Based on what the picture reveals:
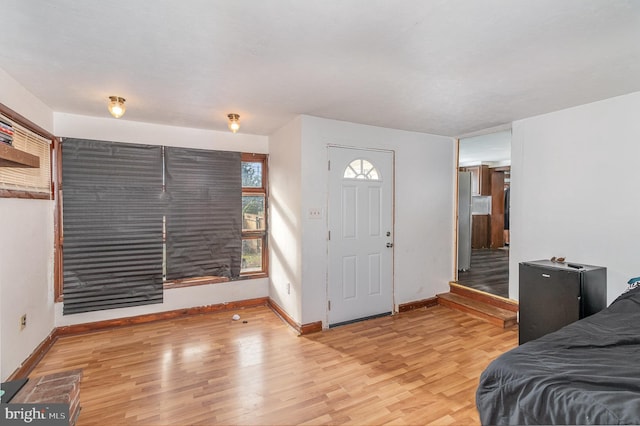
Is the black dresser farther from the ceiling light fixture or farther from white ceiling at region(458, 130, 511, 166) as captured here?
the ceiling light fixture

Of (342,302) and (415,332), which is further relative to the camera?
(342,302)

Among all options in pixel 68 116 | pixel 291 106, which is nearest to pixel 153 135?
pixel 68 116

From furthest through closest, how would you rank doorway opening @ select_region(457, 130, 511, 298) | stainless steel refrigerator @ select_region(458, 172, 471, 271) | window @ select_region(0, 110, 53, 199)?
stainless steel refrigerator @ select_region(458, 172, 471, 271)
doorway opening @ select_region(457, 130, 511, 298)
window @ select_region(0, 110, 53, 199)

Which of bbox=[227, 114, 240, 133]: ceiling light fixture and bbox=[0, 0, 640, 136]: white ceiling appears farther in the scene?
bbox=[227, 114, 240, 133]: ceiling light fixture

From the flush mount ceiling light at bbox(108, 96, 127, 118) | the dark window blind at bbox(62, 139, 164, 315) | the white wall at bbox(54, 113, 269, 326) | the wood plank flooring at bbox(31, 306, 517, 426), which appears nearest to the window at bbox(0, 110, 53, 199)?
the dark window blind at bbox(62, 139, 164, 315)

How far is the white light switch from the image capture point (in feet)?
11.4

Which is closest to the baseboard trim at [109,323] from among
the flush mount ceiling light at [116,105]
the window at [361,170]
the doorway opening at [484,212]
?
the window at [361,170]

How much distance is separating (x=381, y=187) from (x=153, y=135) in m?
3.00

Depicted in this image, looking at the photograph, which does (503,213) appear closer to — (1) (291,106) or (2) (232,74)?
(1) (291,106)

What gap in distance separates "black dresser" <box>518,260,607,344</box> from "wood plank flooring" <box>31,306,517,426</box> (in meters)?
0.44

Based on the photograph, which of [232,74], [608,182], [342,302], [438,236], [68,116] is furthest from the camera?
[438,236]

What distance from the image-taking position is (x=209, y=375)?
2570 mm

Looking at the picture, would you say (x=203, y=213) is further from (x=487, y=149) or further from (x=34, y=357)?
(x=487, y=149)

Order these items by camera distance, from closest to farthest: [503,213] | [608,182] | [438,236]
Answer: [608,182] < [438,236] < [503,213]
